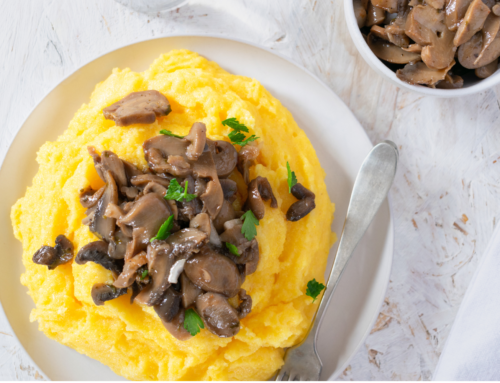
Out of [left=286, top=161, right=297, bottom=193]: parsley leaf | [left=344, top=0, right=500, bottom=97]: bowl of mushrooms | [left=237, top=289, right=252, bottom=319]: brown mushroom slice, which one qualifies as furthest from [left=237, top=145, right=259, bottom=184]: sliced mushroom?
[left=344, top=0, right=500, bottom=97]: bowl of mushrooms

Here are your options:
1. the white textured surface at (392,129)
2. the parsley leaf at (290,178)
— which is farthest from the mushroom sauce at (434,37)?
the parsley leaf at (290,178)

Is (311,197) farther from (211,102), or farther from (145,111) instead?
(145,111)

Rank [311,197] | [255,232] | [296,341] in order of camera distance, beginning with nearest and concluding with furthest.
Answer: [255,232] → [311,197] → [296,341]

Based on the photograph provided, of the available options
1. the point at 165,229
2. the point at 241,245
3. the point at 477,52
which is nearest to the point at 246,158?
the point at 241,245

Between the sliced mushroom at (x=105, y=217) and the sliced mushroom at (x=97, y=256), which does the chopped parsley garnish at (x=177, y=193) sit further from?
the sliced mushroom at (x=97, y=256)

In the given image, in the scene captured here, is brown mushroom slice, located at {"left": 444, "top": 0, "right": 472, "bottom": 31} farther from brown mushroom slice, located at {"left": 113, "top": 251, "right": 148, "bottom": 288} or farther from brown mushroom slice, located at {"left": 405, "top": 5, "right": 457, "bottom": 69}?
brown mushroom slice, located at {"left": 113, "top": 251, "right": 148, "bottom": 288}

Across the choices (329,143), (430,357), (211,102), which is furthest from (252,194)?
(430,357)
